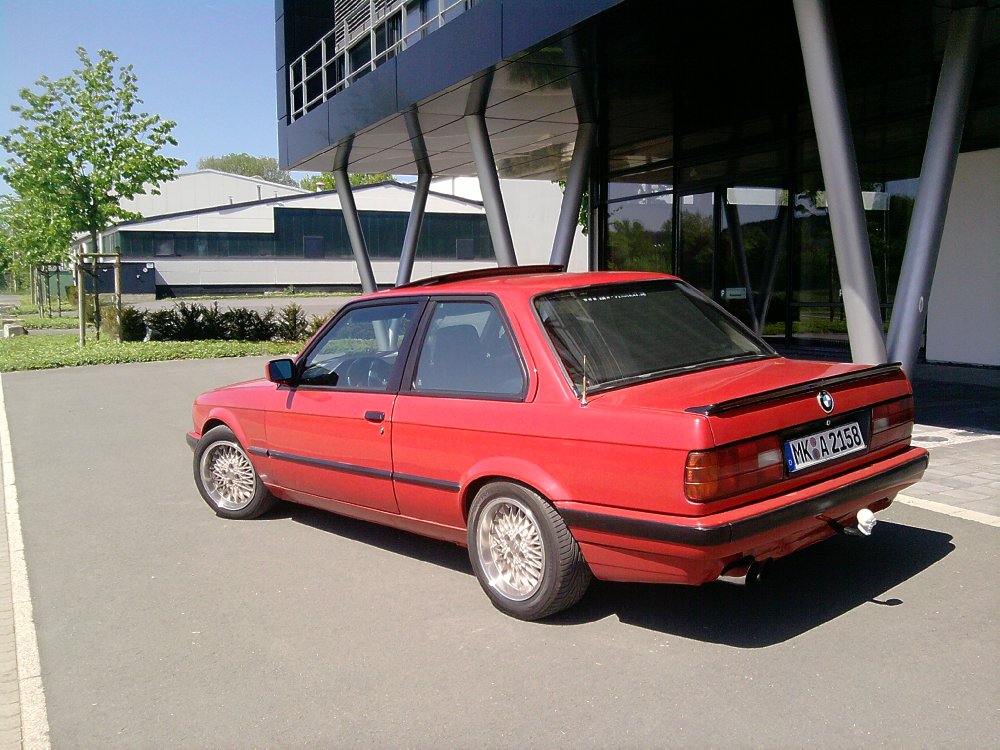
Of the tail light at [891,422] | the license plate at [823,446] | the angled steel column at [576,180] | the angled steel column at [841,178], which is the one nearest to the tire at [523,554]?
the license plate at [823,446]

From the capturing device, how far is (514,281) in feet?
17.0

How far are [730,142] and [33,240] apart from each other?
28.4 meters

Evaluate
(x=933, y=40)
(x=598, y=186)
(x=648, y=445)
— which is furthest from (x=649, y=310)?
(x=598, y=186)

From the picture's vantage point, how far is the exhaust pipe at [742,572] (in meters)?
3.97

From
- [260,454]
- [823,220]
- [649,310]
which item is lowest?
[260,454]

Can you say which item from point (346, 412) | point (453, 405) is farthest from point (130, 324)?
point (453, 405)

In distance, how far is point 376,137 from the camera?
54.7 feet

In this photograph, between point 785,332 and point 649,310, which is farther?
point 785,332

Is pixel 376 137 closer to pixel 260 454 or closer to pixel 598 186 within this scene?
pixel 598 186

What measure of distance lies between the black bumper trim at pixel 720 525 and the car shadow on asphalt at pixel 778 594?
0.59 meters

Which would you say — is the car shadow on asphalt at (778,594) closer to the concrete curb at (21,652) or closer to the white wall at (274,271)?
the concrete curb at (21,652)

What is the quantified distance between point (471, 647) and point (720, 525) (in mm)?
1285

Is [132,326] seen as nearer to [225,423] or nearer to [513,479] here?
[225,423]

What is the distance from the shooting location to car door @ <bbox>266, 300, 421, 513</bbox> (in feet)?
17.5
